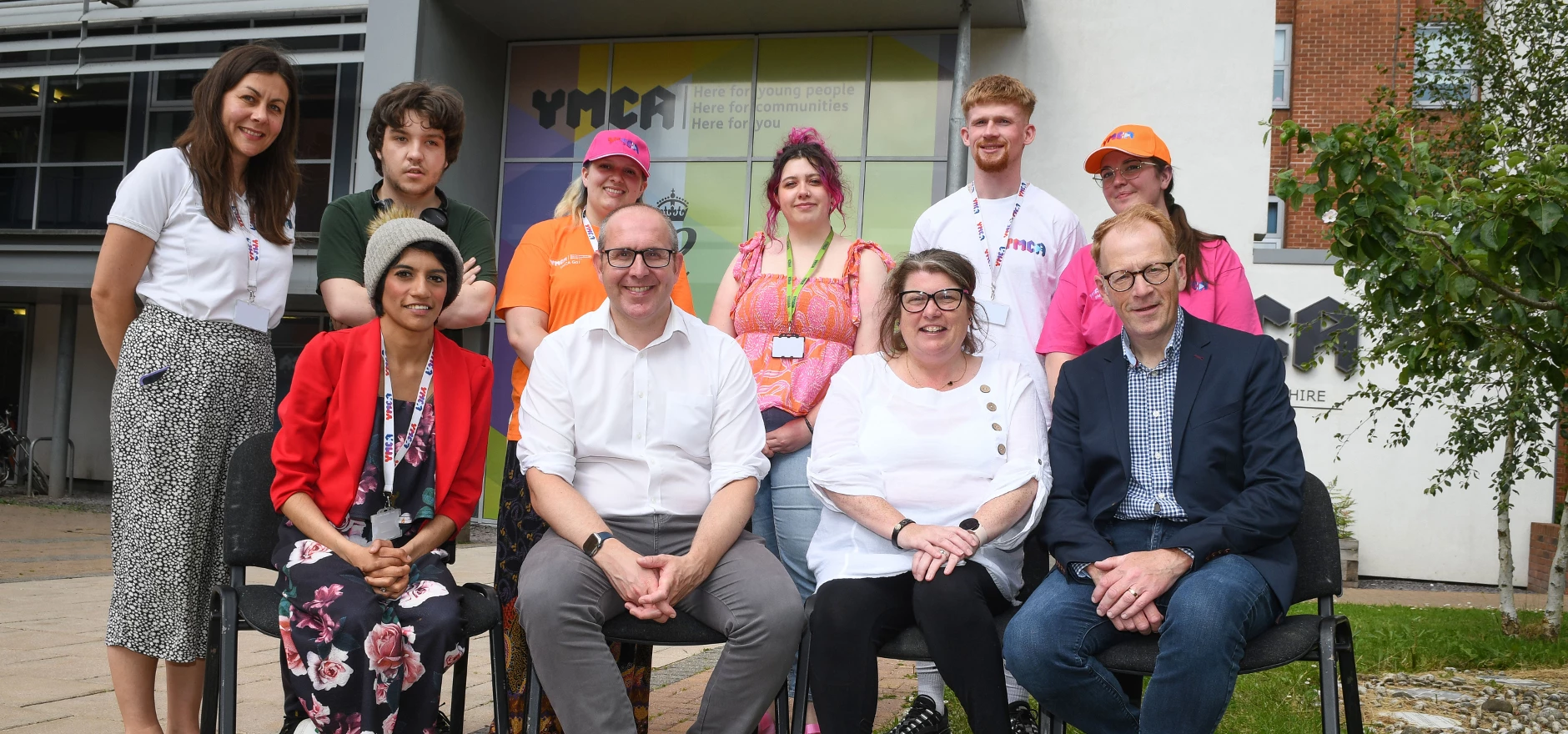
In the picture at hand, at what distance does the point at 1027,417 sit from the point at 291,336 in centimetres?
1506

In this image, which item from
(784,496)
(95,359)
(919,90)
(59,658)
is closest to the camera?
(784,496)

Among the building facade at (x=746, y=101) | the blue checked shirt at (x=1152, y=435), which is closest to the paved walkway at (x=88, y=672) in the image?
the blue checked shirt at (x=1152, y=435)

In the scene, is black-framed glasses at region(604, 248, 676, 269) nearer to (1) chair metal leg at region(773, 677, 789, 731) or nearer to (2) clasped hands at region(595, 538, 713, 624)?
(2) clasped hands at region(595, 538, 713, 624)

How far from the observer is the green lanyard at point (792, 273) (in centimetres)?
370

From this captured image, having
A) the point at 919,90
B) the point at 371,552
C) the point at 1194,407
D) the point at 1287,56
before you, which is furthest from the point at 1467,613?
the point at 1287,56

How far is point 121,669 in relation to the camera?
3164 mm

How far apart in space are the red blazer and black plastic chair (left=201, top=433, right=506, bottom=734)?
0.11 m

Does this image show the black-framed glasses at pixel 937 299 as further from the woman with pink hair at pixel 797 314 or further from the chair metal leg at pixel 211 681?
the chair metal leg at pixel 211 681

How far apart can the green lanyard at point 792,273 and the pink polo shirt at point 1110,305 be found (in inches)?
31.5

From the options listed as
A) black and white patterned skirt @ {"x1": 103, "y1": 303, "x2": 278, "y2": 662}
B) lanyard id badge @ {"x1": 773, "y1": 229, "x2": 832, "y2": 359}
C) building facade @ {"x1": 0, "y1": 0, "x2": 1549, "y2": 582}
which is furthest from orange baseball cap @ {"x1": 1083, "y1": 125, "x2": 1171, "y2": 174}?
building facade @ {"x1": 0, "y1": 0, "x2": 1549, "y2": 582}

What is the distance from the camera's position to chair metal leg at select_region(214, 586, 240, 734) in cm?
283

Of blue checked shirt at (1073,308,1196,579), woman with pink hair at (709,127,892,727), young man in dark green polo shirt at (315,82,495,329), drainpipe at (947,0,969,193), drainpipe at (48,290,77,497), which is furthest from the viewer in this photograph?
drainpipe at (48,290,77,497)

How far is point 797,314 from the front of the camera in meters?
3.69

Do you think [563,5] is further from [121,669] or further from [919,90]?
[121,669]
